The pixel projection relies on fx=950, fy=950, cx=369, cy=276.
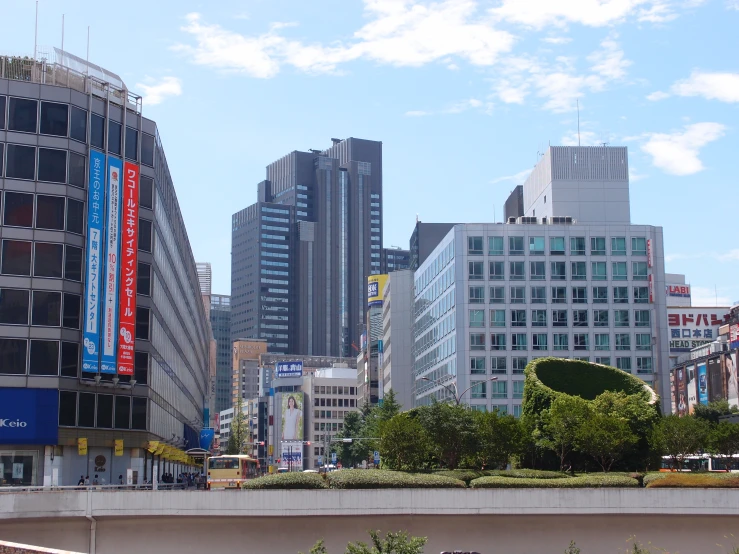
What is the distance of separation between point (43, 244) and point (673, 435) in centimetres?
3980

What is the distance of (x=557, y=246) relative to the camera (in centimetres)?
11006

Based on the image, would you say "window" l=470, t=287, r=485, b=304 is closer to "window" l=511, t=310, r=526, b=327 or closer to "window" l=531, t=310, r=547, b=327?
"window" l=511, t=310, r=526, b=327

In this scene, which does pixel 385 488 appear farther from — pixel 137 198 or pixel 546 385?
pixel 137 198

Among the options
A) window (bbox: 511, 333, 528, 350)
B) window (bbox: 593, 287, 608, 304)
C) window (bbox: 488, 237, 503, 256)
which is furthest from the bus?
window (bbox: 593, 287, 608, 304)

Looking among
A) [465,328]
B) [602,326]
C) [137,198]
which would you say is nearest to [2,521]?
[137,198]

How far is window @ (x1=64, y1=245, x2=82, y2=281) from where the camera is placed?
60969 mm

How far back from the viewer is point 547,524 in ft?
127

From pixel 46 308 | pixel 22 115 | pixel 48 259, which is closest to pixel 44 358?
pixel 46 308

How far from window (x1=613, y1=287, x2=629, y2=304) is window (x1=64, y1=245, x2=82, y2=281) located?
220 ft

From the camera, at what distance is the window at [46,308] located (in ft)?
196

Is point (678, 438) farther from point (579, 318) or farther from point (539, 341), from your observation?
point (579, 318)

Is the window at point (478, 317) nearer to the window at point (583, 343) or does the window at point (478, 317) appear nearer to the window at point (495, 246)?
the window at point (495, 246)

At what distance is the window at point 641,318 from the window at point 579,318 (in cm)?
579

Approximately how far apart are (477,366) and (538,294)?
36.0ft
